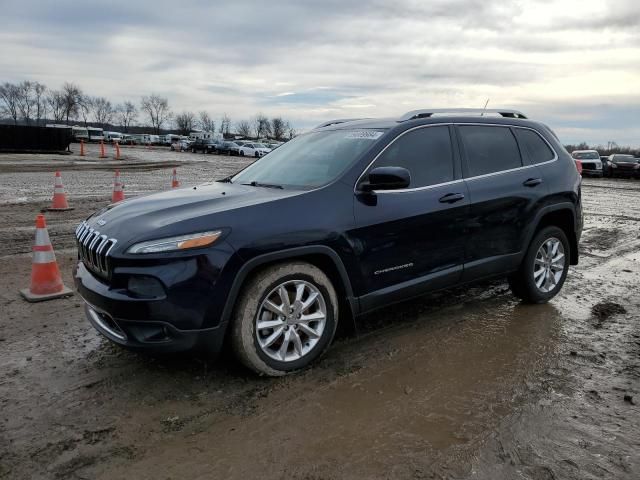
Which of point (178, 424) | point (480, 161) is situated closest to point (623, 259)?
point (480, 161)

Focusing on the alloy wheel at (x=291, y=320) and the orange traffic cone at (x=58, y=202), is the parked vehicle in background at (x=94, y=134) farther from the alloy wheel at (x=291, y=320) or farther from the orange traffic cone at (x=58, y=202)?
the alloy wheel at (x=291, y=320)

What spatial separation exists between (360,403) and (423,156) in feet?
6.98

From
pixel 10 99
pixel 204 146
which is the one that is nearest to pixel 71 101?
pixel 10 99

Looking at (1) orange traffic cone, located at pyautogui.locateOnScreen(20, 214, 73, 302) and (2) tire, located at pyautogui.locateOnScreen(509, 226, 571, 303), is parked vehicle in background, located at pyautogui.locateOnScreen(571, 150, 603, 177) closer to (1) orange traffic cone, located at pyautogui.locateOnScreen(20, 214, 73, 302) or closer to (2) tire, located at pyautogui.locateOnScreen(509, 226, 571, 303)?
(2) tire, located at pyautogui.locateOnScreen(509, 226, 571, 303)

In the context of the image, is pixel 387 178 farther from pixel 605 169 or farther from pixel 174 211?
pixel 605 169

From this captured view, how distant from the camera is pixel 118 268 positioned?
3221mm

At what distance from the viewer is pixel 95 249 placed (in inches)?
137

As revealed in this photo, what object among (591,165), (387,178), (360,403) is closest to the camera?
(360,403)

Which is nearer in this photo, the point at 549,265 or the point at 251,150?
the point at 549,265

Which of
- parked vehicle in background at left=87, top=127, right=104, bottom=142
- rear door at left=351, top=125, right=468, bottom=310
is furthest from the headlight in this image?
parked vehicle in background at left=87, top=127, right=104, bottom=142

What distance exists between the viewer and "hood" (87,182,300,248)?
326cm

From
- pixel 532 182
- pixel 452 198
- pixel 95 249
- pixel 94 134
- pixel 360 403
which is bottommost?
pixel 360 403

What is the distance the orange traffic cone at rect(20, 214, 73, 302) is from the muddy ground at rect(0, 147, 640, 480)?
0.20 metres

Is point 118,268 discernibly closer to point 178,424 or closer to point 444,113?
point 178,424
